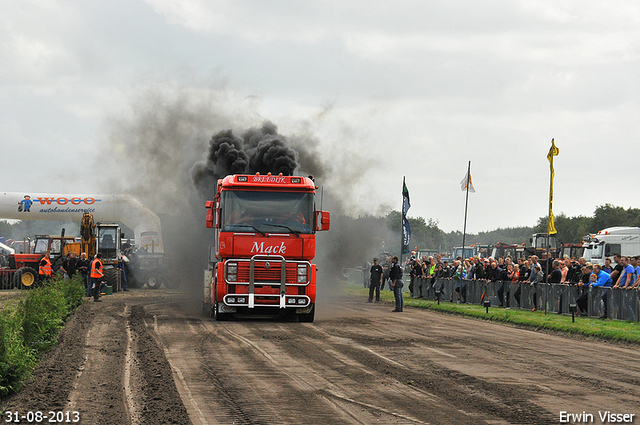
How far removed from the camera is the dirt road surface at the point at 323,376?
764cm

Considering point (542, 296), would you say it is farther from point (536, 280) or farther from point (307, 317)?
point (307, 317)

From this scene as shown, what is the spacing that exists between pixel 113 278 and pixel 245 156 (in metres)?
10.5

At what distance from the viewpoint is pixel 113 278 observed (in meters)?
33.7

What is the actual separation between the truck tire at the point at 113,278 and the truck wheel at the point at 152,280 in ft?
8.60

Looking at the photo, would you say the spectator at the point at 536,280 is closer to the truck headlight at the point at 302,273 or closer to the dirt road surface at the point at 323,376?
the dirt road surface at the point at 323,376

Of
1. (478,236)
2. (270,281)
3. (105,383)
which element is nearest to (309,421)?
(105,383)

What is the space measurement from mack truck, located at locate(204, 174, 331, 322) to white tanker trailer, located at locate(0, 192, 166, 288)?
2160 centimetres

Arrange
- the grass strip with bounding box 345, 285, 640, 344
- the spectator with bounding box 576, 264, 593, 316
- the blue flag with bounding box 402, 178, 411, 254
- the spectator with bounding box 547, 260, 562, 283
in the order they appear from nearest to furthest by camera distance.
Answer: the grass strip with bounding box 345, 285, 640, 344, the spectator with bounding box 576, 264, 593, 316, the spectator with bounding box 547, 260, 562, 283, the blue flag with bounding box 402, 178, 411, 254

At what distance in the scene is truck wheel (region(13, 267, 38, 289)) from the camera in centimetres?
3466

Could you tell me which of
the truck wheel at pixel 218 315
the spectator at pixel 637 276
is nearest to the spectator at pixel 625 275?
the spectator at pixel 637 276

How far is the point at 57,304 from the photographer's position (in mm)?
16328

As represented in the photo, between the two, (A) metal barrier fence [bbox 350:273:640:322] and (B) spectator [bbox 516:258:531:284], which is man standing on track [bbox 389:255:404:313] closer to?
(A) metal barrier fence [bbox 350:273:640:322]

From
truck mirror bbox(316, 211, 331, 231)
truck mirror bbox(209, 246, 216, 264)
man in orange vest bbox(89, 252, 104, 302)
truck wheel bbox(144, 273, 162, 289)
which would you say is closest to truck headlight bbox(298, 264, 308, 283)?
truck mirror bbox(316, 211, 331, 231)

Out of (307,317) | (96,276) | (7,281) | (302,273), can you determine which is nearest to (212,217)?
(302,273)
